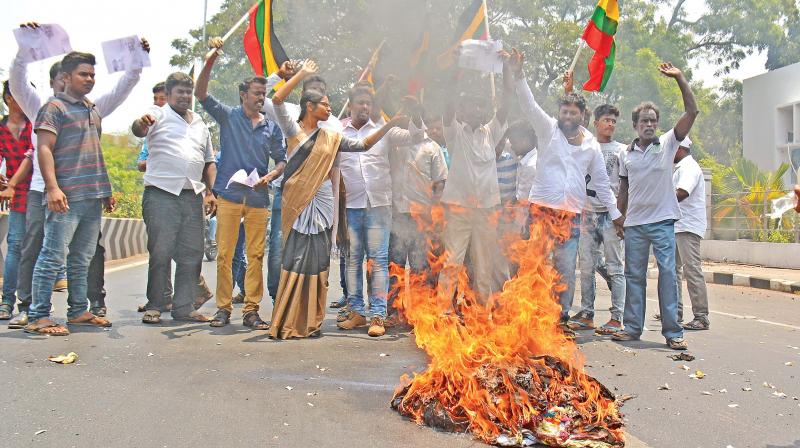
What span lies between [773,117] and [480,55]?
21262 mm

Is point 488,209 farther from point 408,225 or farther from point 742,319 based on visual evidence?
point 742,319

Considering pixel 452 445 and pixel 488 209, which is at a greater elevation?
pixel 488 209

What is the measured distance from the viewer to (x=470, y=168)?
6.22 meters

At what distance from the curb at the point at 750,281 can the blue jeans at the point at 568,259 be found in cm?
711

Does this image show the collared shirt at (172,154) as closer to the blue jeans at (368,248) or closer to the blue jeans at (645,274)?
the blue jeans at (368,248)

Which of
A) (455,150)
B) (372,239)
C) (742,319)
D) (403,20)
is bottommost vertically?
(742,319)

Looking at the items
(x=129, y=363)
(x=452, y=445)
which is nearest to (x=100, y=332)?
(x=129, y=363)

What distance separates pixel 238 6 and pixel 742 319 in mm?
10889

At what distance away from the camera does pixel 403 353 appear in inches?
214

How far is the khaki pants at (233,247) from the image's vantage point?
6574 millimetres

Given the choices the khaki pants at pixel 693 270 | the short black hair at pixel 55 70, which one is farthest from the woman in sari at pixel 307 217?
the khaki pants at pixel 693 270

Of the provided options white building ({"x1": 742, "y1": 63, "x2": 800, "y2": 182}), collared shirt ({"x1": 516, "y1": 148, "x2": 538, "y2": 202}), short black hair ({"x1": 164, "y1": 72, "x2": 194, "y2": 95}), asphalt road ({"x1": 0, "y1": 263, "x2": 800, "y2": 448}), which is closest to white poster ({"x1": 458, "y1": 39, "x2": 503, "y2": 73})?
collared shirt ({"x1": 516, "y1": 148, "x2": 538, "y2": 202})

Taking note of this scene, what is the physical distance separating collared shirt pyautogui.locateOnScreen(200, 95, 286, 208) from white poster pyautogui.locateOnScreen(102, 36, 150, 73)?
2.32ft

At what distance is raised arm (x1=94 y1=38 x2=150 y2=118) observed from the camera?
659 centimetres
